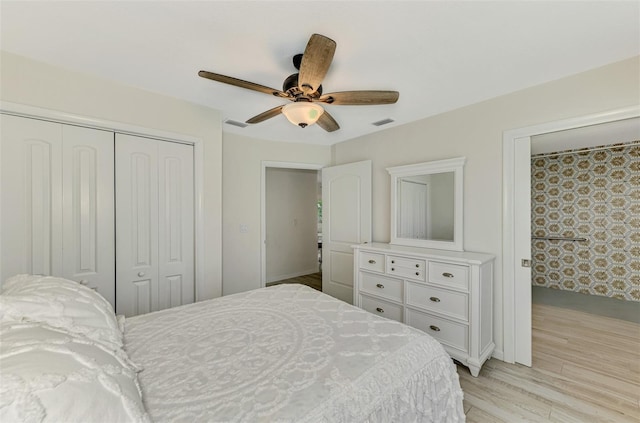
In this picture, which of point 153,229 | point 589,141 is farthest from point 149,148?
point 589,141

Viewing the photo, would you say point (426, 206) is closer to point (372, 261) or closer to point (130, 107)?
point (372, 261)

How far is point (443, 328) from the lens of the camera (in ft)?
7.58

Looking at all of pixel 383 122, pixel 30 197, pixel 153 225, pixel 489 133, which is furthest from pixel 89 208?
pixel 489 133

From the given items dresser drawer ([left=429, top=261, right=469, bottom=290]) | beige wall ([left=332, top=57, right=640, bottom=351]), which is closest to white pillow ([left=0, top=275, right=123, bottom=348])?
dresser drawer ([left=429, top=261, right=469, bottom=290])

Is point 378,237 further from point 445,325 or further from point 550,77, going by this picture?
point 550,77

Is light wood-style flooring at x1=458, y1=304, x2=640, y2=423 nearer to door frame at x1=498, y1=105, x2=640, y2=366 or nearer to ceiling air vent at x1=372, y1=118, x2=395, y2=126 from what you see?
door frame at x1=498, y1=105, x2=640, y2=366

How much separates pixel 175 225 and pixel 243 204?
1154 mm

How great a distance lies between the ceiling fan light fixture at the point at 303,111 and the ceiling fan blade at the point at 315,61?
0.29 feet

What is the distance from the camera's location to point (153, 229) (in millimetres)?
2367

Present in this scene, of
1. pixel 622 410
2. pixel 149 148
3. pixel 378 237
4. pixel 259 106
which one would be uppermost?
pixel 259 106

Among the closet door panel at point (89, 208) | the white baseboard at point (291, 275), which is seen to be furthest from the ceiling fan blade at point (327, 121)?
the white baseboard at point (291, 275)

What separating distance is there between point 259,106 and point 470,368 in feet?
9.87

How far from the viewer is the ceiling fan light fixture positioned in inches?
68.9

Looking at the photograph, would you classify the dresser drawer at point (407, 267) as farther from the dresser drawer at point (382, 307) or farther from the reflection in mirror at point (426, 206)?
the reflection in mirror at point (426, 206)
